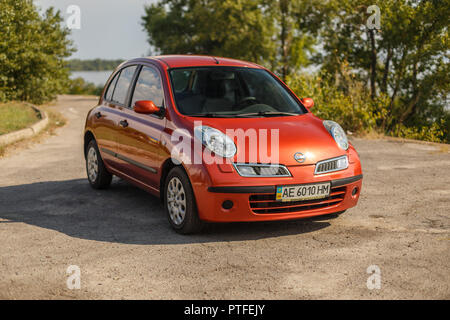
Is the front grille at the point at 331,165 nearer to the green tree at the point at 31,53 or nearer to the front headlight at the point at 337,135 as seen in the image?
the front headlight at the point at 337,135

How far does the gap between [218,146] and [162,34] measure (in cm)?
4848

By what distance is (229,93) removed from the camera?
6371 mm

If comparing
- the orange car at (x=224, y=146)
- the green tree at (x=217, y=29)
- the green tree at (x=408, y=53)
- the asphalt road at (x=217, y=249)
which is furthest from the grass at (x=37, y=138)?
the green tree at (x=217, y=29)

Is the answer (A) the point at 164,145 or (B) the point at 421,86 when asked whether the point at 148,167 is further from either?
(B) the point at 421,86

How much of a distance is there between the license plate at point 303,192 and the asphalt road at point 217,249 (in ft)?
1.33

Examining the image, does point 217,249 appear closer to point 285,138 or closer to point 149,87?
point 285,138

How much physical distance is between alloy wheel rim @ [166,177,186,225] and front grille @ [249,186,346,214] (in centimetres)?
70

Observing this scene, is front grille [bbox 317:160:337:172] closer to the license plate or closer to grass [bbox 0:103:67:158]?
the license plate

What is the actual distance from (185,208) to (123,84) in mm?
2482

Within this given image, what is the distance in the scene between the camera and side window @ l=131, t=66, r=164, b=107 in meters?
6.20

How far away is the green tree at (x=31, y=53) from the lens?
23.3 metres

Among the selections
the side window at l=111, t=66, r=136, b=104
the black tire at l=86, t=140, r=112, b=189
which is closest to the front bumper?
the side window at l=111, t=66, r=136, b=104
